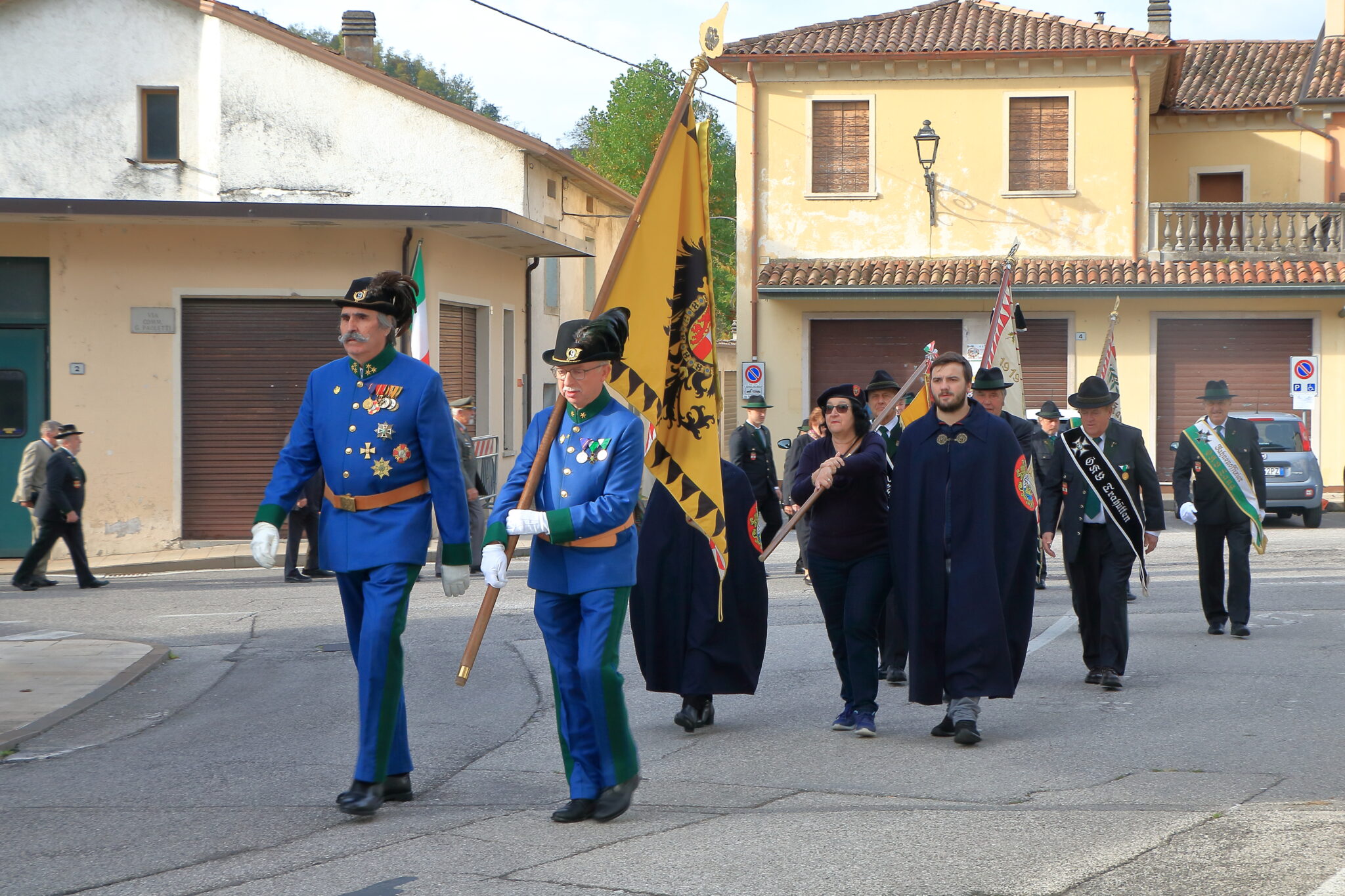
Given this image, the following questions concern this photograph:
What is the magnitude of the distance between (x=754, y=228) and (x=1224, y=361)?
920 cm

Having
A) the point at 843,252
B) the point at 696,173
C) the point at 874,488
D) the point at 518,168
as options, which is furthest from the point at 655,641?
the point at 843,252

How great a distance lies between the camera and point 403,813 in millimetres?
5594

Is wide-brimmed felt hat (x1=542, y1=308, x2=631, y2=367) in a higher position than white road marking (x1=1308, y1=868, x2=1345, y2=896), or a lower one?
higher

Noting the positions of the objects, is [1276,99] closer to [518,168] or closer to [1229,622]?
[518,168]

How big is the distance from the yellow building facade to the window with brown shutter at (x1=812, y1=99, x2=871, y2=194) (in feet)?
0.12

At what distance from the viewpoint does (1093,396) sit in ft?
30.5

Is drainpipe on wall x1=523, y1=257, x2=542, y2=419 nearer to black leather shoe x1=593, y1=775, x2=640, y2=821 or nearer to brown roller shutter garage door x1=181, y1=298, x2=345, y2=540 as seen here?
brown roller shutter garage door x1=181, y1=298, x2=345, y2=540

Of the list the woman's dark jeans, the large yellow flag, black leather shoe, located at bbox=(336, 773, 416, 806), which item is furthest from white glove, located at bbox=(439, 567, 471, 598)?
the woman's dark jeans

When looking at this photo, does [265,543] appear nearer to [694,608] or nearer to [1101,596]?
[694,608]

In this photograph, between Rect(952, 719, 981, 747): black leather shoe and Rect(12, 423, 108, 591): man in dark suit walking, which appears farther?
Rect(12, 423, 108, 591): man in dark suit walking

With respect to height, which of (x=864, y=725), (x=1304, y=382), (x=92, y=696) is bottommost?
(x=92, y=696)

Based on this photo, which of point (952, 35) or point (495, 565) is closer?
point (495, 565)

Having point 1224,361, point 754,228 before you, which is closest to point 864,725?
point 754,228

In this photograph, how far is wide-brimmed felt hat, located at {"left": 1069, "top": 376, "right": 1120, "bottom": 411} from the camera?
30.3 ft
